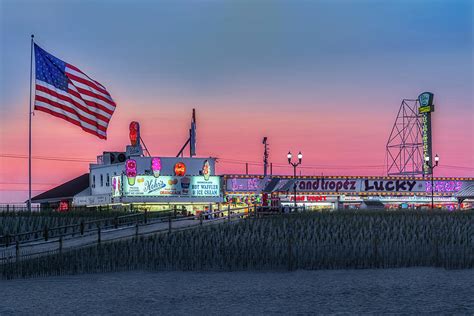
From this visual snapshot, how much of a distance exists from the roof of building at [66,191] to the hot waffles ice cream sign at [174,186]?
70.0 feet

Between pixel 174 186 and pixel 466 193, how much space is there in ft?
126

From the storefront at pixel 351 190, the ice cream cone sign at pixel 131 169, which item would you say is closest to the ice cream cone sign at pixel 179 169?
the ice cream cone sign at pixel 131 169

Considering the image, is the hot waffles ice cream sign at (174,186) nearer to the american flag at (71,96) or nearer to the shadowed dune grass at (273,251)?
the american flag at (71,96)

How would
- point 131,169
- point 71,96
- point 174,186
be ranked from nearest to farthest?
1. point 71,96
2. point 131,169
3. point 174,186

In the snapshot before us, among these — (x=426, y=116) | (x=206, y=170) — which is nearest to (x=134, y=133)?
(x=206, y=170)

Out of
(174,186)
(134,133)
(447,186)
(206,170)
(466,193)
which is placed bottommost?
(466,193)

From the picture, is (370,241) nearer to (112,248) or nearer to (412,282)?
(412,282)

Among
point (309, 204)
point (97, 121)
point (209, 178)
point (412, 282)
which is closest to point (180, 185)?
point (209, 178)

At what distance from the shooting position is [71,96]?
4422cm

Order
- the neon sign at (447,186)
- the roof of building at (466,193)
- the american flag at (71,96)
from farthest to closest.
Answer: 1. the neon sign at (447,186)
2. the roof of building at (466,193)
3. the american flag at (71,96)

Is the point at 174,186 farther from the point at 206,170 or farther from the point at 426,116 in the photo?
the point at 426,116

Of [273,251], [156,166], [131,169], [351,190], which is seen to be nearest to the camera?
[273,251]

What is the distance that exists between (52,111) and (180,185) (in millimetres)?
30371

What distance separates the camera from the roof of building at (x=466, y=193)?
90.8 metres
